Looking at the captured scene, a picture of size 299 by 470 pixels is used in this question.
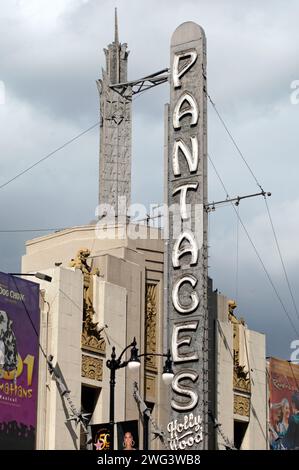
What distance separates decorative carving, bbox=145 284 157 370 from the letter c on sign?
265cm

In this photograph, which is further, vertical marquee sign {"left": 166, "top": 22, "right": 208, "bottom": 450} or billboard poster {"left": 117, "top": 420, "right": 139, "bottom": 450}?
vertical marquee sign {"left": 166, "top": 22, "right": 208, "bottom": 450}

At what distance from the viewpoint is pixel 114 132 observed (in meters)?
79.1

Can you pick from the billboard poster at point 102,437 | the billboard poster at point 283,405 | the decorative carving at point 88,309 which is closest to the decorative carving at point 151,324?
the decorative carving at point 88,309

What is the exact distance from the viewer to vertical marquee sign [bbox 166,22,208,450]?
201 feet

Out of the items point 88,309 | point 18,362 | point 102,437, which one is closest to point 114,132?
point 88,309

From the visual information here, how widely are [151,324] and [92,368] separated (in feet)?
18.5

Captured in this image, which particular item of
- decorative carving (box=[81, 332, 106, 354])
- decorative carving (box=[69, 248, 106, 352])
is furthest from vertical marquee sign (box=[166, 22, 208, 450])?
decorative carving (box=[69, 248, 106, 352])

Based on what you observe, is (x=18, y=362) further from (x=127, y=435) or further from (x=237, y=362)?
(x=237, y=362)

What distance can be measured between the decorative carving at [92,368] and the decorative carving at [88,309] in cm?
51

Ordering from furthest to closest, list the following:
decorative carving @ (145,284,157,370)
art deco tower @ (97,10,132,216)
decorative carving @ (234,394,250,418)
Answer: art deco tower @ (97,10,132,216)
decorative carving @ (234,394,250,418)
decorative carving @ (145,284,157,370)

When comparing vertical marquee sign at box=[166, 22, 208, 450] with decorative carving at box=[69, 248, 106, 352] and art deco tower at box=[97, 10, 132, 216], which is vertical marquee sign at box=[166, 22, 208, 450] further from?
art deco tower at box=[97, 10, 132, 216]

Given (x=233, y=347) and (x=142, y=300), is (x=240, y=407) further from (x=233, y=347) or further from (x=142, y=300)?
(x=142, y=300)

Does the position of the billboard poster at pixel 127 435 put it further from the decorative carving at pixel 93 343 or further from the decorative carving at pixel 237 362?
the decorative carving at pixel 237 362

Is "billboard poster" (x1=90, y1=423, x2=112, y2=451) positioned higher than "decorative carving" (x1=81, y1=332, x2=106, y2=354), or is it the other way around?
"decorative carving" (x1=81, y1=332, x2=106, y2=354)
